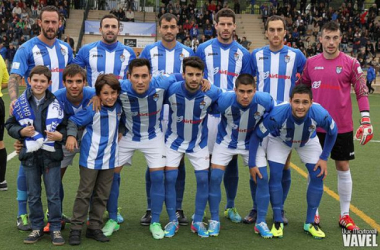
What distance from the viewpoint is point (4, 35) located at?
25.3 m

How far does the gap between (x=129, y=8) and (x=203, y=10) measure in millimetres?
4958

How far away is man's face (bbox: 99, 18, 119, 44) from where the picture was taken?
564 cm

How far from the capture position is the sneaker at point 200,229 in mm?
4969

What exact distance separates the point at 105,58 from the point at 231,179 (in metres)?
1.90

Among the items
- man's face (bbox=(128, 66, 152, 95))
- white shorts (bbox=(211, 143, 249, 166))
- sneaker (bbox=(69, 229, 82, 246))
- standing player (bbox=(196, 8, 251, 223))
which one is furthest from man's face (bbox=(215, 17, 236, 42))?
sneaker (bbox=(69, 229, 82, 246))

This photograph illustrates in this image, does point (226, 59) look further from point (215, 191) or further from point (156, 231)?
point (156, 231)

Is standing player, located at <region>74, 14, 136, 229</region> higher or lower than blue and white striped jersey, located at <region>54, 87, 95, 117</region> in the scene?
higher

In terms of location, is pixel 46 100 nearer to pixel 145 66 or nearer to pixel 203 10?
pixel 145 66

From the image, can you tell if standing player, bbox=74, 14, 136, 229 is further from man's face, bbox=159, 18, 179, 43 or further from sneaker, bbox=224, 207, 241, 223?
sneaker, bbox=224, 207, 241, 223

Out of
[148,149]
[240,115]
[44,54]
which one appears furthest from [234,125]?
[44,54]

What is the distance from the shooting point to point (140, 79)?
4812 millimetres

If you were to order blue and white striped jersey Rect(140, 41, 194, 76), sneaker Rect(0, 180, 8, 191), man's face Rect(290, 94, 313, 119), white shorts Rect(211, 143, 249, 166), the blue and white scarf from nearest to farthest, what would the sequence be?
the blue and white scarf → man's face Rect(290, 94, 313, 119) → white shorts Rect(211, 143, 249, 166) → blue and white striped jersey Rect(140, 41, 194, 76) → sneaker Rect(0, 180, 8, 191)

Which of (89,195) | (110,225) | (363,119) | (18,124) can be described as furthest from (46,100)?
(363,119)

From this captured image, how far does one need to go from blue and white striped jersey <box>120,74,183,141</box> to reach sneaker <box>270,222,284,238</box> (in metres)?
1.45
